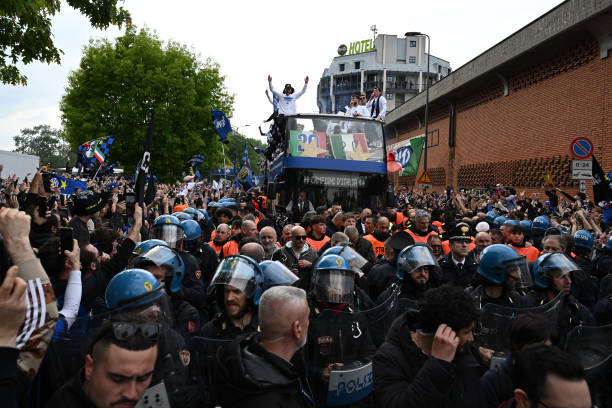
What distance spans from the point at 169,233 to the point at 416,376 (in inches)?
139

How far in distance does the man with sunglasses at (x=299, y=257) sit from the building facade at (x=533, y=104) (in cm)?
933

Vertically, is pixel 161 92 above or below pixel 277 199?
above

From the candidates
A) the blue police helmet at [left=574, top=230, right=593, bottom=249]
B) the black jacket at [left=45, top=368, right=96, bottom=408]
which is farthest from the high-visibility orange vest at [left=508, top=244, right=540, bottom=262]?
the black jacket at [left=45, top=368, right=96, bottom=408]

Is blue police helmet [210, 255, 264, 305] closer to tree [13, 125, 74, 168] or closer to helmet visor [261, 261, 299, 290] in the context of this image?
helmet visor [261, 261, 299, 290]

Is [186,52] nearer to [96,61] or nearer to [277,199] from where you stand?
[96,61]

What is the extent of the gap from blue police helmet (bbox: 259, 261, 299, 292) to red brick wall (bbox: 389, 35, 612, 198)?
46.2ft

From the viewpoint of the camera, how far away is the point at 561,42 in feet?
56.2

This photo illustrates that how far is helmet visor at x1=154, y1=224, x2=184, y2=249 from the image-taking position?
17.3 ft

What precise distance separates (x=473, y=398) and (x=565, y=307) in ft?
6.15

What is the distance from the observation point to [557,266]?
14.0 ft

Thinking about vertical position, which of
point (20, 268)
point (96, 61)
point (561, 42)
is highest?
point (96, 61)

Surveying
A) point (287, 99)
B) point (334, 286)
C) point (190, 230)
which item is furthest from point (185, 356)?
point (287, 99)

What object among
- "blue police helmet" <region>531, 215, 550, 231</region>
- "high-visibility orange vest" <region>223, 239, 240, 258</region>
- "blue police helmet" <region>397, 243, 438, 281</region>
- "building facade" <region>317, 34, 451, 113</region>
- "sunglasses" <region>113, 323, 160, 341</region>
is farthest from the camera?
"building facade" <region>317, 34, 451, 113</region>

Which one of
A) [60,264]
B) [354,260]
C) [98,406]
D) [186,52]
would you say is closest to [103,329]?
[98,406]
